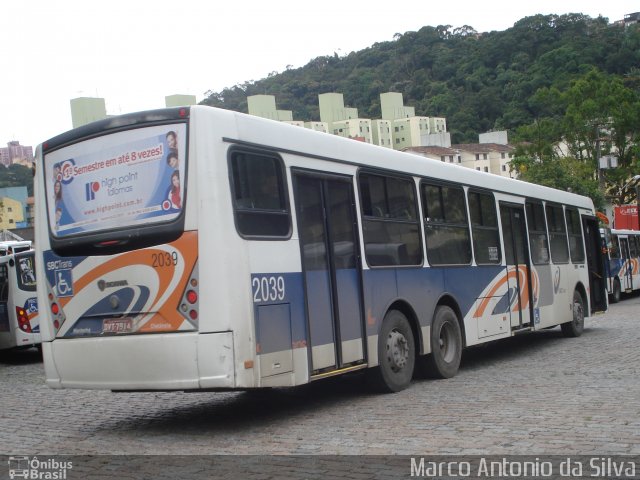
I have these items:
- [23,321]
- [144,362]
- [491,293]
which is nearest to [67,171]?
[144,362]

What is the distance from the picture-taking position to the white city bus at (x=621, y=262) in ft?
105

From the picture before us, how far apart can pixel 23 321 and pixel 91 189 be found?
11797mm

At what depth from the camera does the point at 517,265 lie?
1512cm

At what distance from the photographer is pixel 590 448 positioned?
7.02m

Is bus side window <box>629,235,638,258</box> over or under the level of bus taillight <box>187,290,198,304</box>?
over

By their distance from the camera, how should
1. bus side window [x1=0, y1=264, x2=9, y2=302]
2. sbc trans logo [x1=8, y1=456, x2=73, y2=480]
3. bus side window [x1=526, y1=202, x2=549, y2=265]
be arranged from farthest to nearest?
bus side window [x1=0, y1=264, x2=9, y2=302]
bus side window [x1=526, y1=202, x2=549, y2=265]
sbc trans logo [x1=8, y1=456, x2=73, y2=480]

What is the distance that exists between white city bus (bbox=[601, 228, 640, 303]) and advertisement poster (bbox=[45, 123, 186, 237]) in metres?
24.0

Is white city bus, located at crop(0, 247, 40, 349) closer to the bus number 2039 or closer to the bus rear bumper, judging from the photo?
the bus rear bumper

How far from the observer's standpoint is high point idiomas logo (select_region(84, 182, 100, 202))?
8.83 meters

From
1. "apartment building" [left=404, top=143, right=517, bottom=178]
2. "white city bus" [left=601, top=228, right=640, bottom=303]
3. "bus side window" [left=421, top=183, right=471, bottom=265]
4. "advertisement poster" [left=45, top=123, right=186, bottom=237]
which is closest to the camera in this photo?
"advertisement poster" [left=45, top=123, right=186, bottom=237]

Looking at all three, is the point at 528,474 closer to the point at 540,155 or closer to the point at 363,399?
the point at 363,399

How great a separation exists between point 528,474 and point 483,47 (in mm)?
112763

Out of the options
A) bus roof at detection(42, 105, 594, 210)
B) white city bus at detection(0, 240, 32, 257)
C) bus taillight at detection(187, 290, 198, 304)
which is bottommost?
bus taillight at detection(187, 290, 198, 304)

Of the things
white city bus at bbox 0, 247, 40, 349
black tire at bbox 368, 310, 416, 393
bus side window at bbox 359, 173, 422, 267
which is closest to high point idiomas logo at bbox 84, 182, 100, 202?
bus side window at bbox 359, 173, 422, 267
